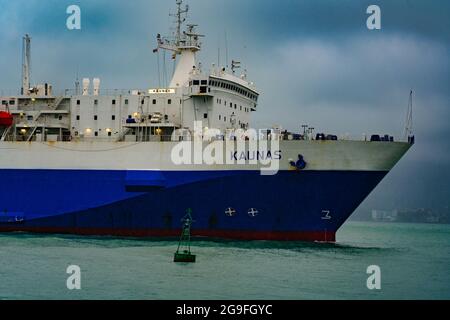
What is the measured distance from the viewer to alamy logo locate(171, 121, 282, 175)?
3030cm

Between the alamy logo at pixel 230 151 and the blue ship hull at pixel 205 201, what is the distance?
0.50 metres

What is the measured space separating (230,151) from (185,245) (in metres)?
4.51

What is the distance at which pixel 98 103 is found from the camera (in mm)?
34969

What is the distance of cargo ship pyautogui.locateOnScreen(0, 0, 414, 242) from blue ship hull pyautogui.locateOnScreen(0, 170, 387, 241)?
45 millimetres

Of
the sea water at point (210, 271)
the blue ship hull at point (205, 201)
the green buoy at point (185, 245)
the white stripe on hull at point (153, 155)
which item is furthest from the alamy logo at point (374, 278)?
the white stripe on hull at point (153, 155)

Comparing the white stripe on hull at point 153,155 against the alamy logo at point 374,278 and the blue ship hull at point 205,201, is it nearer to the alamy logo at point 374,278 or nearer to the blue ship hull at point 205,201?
the blue ship hull at point 205,201

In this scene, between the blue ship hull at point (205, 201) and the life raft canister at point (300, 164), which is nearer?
the life raft canister at point (300, 164)

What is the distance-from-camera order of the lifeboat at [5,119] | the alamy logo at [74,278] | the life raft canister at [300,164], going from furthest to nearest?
the lifeboat at [5,119] < the life raft canister at [300,164] < the alamy logo at [74,278]

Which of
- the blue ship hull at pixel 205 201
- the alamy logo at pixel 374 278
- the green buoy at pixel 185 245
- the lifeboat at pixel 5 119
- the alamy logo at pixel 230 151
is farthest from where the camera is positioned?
the lifeboat at pixel 5 119

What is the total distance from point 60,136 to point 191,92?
6700 mm

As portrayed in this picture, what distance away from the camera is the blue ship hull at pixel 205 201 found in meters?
30.0
